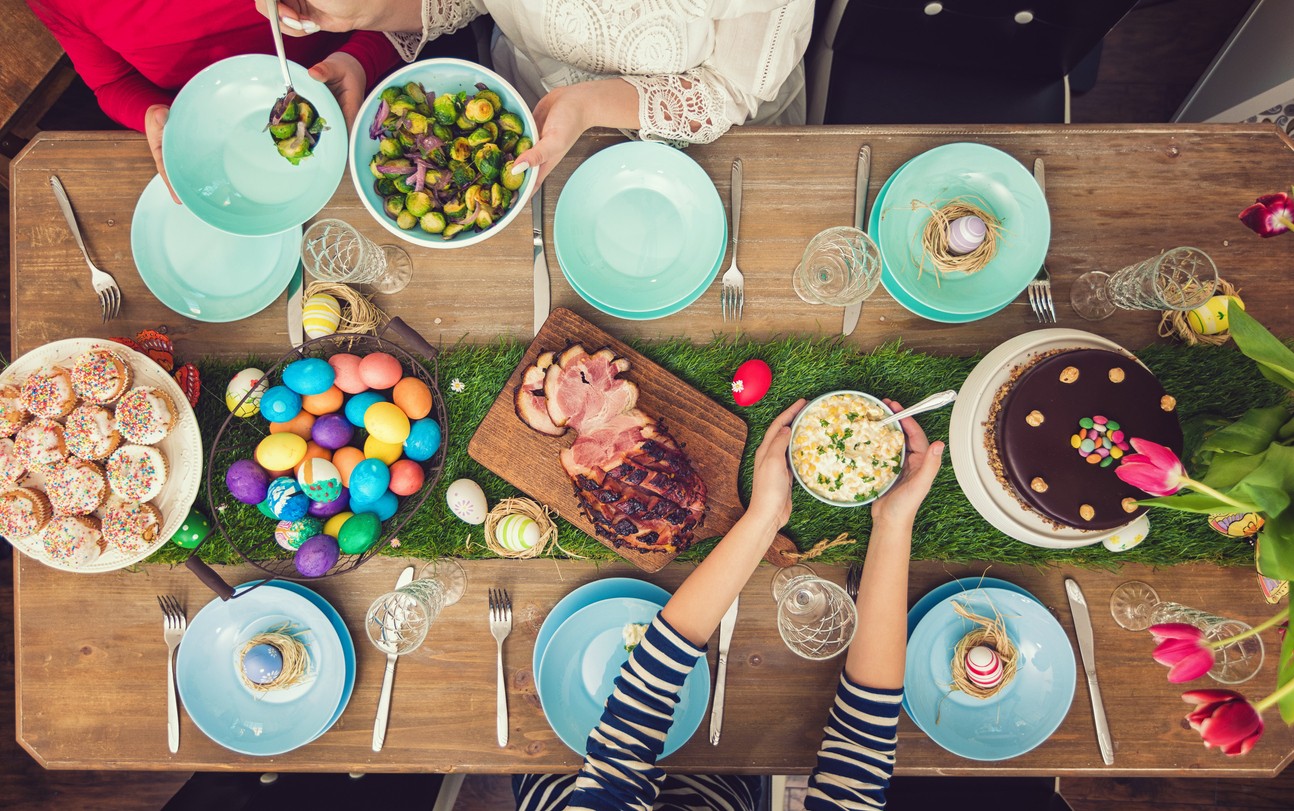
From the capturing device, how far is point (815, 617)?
1420mm

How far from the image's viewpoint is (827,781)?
136 cm

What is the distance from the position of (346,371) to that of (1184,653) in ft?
5.05

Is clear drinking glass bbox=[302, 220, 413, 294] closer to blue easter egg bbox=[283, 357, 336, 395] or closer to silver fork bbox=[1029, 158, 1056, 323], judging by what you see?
blue easter egg bbox=[283, 357, 336, 395]

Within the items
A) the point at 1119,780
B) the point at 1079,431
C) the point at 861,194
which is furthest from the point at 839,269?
the point at 1119,780

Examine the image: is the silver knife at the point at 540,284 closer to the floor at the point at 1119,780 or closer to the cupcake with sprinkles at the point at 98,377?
the cupcake with sprinkles at the point at 98,377

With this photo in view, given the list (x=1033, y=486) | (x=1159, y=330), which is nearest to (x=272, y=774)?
(x=1033, y=486)

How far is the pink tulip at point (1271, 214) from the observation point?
1084 mm

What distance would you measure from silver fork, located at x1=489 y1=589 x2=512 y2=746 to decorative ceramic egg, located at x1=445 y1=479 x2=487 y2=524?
0.19m

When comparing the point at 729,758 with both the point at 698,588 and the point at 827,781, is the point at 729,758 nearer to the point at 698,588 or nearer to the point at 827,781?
the point at 827,781

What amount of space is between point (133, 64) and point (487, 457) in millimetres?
1289

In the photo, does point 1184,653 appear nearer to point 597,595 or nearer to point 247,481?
point 597,595

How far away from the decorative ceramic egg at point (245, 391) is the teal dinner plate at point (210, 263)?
146 mm

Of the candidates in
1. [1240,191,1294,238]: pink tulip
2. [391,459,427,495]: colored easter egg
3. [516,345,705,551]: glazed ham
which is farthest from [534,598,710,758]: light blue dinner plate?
[1240,191,1294,238]: pink tulip

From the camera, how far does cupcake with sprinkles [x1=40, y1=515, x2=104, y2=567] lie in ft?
4.18
